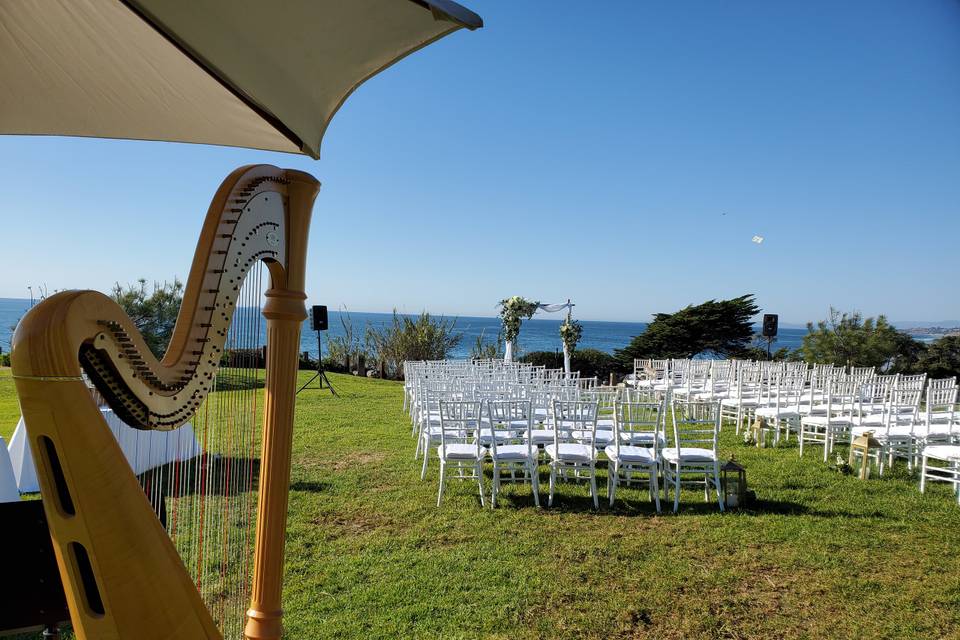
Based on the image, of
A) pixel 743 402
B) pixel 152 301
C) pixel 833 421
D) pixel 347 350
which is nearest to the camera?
pixel 833 421

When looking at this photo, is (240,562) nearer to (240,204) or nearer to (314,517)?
(240,204)

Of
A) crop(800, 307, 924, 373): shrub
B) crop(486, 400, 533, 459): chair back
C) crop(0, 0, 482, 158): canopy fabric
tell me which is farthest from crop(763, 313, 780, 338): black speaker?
crop(0, 0, 482, 158): canopy fabric

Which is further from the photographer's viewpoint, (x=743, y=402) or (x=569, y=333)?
(x=569, y=333)

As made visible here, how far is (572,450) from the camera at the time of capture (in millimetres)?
5133

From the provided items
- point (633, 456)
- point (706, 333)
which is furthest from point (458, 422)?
point (706, 333)

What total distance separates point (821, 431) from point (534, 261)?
60.5 meters

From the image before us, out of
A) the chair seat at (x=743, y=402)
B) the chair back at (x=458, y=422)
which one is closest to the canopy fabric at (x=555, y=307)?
the chair seat at (x=743, y=402)

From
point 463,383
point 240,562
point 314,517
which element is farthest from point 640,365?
point 240,562

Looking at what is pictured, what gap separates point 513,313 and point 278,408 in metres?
11.8

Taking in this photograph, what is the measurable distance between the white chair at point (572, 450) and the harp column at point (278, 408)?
3.20 metres

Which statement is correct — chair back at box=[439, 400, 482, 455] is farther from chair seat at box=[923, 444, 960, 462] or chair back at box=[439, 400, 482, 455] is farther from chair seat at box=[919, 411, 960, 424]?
chair seat at box=[919, 411, 960, 424]

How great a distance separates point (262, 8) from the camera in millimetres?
1555

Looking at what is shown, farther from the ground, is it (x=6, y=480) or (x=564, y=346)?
(x=564, y=346)

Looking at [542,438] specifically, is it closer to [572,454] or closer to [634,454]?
[572,454]
